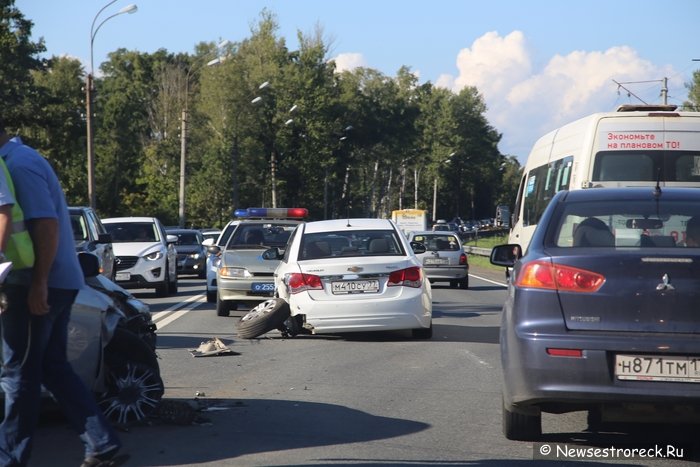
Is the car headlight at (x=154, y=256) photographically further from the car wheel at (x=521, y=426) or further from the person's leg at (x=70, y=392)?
the person's leg at (x=70, y=392)

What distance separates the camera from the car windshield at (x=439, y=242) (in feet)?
102

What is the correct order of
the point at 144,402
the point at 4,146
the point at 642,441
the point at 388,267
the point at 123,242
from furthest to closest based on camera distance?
the point at 123,242, the point at 388,267, the point at 144,402, the point at 642,441, the point at 4,146

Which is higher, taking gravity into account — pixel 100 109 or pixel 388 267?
pixel 100 109

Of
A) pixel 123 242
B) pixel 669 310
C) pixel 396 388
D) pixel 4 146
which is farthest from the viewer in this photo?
pixel 123 242

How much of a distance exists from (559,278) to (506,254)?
5.68 feet

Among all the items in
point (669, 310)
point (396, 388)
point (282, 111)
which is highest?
point (282, 111)

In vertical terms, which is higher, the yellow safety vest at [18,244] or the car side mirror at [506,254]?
the yellow safety vest at [18,244]

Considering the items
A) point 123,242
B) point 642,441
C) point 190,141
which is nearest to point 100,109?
point 190,141

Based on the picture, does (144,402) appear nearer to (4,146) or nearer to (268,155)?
(4,146)

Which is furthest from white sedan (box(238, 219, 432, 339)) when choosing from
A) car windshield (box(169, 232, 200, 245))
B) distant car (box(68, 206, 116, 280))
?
car windshield (box(169, 232, 200, 245))

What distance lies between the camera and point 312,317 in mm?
14219

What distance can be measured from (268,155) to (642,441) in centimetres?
8692

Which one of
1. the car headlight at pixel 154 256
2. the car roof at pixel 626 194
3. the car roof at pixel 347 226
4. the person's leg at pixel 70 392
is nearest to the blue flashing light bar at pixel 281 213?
the car headlight at pixel 154 256

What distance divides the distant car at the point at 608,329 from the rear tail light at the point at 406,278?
701 centimetres
